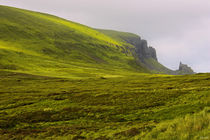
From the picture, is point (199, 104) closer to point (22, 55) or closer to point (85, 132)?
point (85, 132)

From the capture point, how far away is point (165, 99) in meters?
41.6

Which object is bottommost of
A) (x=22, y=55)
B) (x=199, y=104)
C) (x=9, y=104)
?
(x=9, y=104)

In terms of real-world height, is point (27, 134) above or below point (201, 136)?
below

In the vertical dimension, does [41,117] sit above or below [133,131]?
below

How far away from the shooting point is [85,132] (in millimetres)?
26078

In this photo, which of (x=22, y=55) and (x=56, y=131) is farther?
(x=22, y=55)

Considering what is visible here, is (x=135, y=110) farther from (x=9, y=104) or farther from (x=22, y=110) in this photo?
(x=9, y=104)

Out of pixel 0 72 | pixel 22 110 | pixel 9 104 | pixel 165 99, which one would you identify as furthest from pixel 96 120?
pixel 0 72

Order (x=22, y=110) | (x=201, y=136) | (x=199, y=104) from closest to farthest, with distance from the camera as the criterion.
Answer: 1. (x=201, y=136)
2. (x=199, y=104)
3. (x=22, y=110)

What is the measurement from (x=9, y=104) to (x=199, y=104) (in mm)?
45801

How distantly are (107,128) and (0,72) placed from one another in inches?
4494

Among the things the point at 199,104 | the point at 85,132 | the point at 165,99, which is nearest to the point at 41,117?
the point at 85,132

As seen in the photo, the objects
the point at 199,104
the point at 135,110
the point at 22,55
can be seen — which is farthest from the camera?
the point at 22,55

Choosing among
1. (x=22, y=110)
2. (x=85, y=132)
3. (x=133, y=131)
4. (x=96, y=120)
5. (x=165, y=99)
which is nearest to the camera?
(x=133, y=131)
